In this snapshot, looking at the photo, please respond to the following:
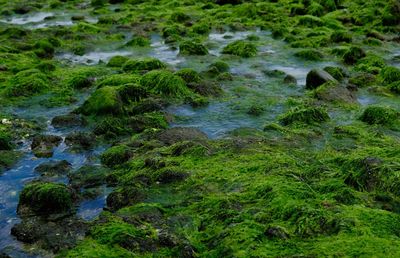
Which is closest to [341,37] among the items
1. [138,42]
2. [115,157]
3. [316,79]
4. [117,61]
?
[316,79]

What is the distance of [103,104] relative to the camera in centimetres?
1195

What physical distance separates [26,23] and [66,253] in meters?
19.8

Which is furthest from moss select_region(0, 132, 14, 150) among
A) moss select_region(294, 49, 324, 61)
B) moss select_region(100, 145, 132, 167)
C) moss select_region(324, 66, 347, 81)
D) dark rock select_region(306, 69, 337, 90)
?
moss select_region(294, 49, 324, 61)

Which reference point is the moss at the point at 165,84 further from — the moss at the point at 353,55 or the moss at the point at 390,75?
the moss at the point at 353,55

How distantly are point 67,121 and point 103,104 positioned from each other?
98 cm

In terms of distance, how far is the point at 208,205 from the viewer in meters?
7.67

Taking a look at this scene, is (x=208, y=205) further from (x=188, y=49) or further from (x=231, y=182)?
(x=188, y=49)

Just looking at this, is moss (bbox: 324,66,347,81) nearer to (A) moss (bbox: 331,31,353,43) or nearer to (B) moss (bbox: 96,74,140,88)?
(A) moss (bbox: 331,31,353,43)

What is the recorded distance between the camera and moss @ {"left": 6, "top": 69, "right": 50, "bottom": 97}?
1338cm

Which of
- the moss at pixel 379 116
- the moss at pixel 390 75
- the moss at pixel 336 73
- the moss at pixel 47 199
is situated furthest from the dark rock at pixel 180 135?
the moss at pixel 390 75


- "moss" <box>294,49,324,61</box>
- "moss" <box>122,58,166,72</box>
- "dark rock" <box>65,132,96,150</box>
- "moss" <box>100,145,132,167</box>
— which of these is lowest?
"moss" <box>294,49,324,61</box>

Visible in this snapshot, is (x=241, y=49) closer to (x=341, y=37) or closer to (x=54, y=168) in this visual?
(x=341, y=37)

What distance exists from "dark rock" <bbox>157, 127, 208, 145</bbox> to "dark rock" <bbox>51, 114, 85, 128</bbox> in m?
2.16

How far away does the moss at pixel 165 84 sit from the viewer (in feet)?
43.9
